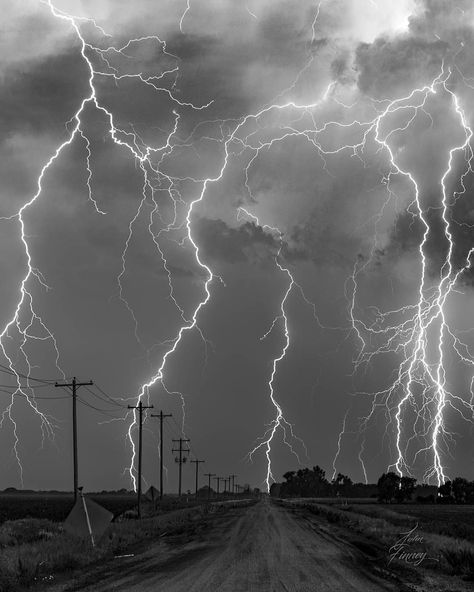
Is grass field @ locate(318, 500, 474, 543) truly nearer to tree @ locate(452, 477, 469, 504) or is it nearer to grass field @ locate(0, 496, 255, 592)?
grass field @ locate(0, 496, 255, 592)

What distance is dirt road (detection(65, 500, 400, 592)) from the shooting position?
13414mm

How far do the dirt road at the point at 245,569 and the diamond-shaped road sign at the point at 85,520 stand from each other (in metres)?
1.65

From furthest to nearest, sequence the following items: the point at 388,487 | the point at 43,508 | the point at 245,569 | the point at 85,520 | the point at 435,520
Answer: the point at 388,487 → the point at 43,508 → the point at 435,520 → the point at 85,520 → the point at 245,569

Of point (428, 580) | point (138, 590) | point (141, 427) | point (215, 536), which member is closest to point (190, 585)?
point (138, 590)

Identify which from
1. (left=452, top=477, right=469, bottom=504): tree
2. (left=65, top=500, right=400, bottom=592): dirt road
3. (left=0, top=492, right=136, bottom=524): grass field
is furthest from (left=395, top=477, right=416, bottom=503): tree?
(left=65, top=500, right=400, bottom=592): dirt road

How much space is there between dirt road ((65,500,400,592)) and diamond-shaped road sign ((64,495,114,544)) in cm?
165

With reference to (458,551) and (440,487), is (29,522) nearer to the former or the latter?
(458,551)

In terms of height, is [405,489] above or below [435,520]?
below

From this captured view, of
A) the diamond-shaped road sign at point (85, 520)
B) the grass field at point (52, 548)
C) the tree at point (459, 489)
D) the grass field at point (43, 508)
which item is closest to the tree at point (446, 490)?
the tree at point (459, 489)

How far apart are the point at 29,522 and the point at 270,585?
76.4 feet

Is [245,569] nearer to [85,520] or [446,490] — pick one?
[85,520]

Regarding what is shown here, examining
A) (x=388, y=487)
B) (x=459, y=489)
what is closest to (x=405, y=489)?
(x=388, y=487)

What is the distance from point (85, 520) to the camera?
21.1 meters

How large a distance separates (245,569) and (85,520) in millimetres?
6780
